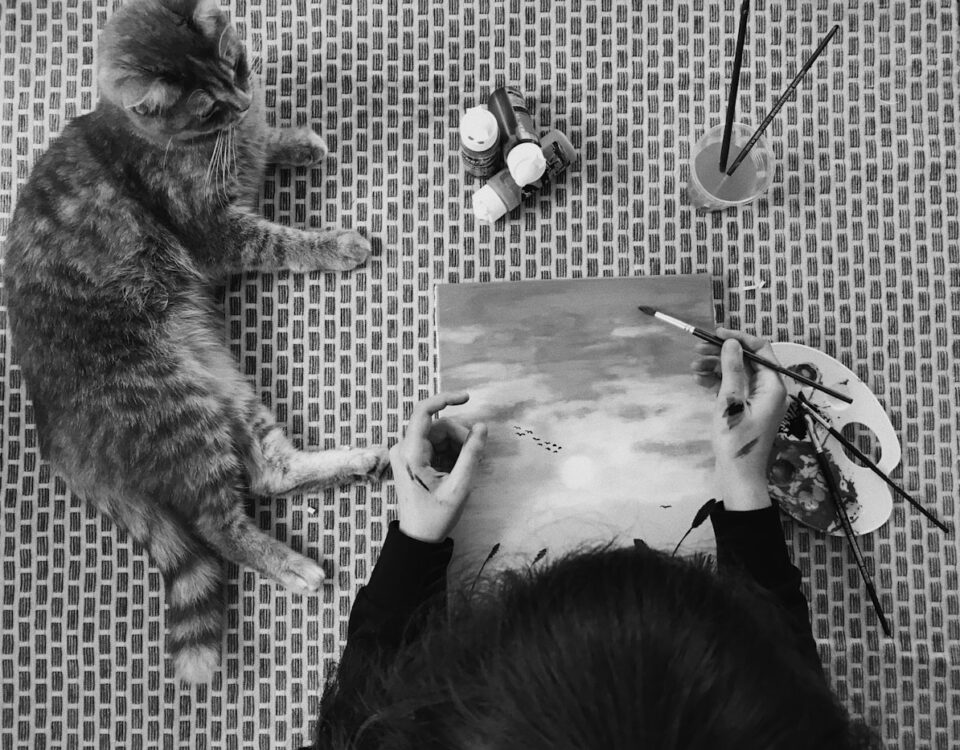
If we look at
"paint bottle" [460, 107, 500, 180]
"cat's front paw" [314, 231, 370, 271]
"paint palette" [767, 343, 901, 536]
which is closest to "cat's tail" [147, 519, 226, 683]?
"cat's front paw" [314, 231, 370, 271]

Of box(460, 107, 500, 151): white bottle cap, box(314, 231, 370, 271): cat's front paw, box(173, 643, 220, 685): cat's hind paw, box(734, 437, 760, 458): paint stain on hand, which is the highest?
box(460, 107, 500, 151): white bottle cap

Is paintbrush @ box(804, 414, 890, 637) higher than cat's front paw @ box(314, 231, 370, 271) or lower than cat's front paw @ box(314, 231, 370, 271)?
lower

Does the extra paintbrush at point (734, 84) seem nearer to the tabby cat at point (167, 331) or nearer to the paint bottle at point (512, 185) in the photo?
the paint bottle at point (512, 185)

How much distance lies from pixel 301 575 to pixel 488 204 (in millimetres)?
527

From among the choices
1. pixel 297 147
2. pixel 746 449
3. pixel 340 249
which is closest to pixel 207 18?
pixel 297 147

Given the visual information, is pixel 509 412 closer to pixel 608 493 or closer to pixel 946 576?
pixel 608 493

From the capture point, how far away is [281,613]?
94cm

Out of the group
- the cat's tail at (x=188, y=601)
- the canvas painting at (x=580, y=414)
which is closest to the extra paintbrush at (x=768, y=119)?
the canvas painting at (x=580, y=414)

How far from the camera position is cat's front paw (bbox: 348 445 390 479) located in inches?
36.5

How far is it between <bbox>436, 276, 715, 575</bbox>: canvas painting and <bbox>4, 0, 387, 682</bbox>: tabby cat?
0.53 ft

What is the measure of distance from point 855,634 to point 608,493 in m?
0.37

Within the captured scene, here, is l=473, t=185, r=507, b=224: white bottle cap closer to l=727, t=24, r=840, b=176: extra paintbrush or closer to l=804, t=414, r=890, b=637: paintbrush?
l=727, t=24, r=840, b=176: extra paintbrush

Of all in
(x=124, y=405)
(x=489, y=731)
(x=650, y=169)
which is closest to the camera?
(x=489, y=731)

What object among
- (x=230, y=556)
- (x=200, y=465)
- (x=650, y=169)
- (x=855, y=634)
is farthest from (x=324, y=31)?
(x=855, y=634)
